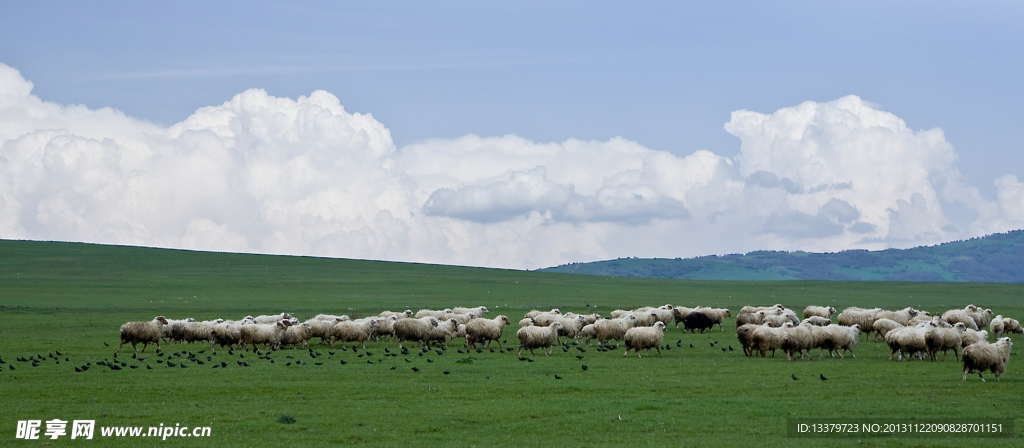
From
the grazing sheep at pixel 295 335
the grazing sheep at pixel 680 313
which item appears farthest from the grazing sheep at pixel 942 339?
the grazing sheep at pixel 295 335

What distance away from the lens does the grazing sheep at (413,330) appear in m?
30.1

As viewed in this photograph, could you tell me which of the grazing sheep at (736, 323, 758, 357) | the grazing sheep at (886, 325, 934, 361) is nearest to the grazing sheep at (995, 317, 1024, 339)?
the grazing sheep at (886, 325, 934, 361)

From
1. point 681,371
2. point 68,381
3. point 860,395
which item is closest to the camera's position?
point 860,395

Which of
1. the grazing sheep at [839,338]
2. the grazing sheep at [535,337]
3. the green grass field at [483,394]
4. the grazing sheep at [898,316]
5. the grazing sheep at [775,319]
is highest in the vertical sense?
the grazing sheep at [898,316]

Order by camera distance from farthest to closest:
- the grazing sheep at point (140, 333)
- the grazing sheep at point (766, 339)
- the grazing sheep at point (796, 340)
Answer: the grazing sheep at point (140, 333) < the grazing sheep at point (766, 339) < the grazing sheep at point (796, 340)

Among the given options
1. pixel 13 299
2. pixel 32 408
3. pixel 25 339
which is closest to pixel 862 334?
pixel 32 408

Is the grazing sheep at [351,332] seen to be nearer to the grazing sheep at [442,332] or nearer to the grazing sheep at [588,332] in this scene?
the grazing sheep at [442,332]

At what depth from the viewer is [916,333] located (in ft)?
78.3

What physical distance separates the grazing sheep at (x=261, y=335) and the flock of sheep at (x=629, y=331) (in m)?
0.03

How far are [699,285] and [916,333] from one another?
218 ft

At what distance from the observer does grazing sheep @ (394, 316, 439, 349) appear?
1184 inches

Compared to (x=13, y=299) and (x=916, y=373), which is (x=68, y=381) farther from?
(x=13, y=299)

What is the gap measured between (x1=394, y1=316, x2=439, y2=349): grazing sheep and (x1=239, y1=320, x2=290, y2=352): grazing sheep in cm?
396

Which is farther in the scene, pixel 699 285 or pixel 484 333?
pixel 699 285
